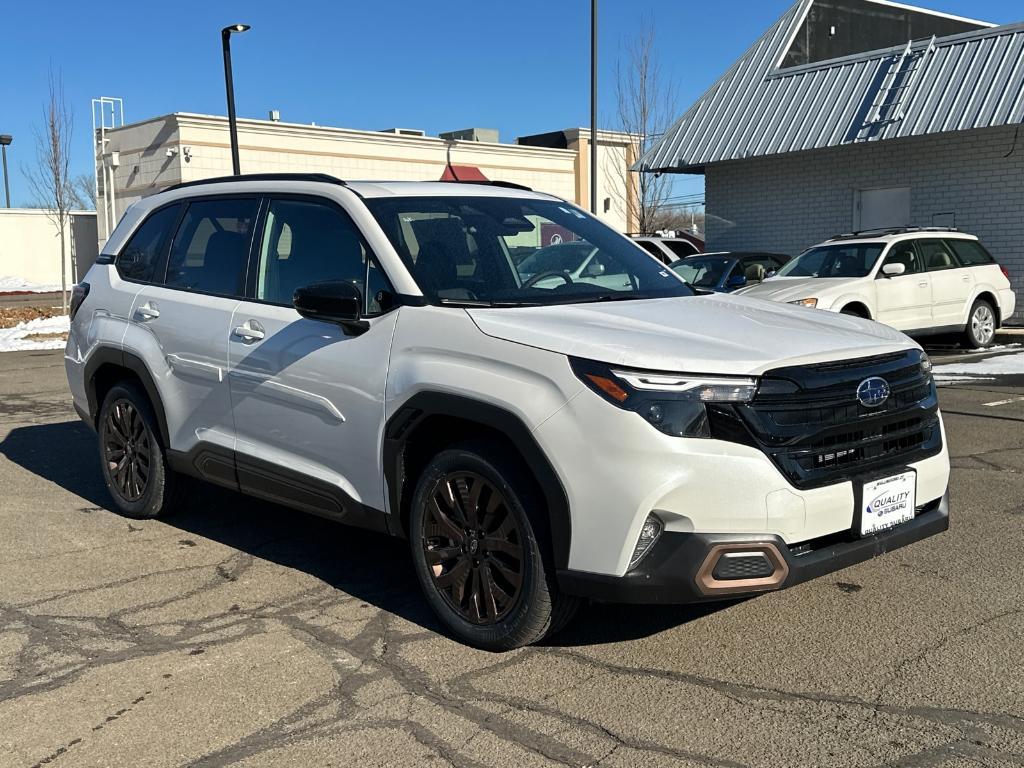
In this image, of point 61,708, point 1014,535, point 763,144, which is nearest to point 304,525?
point 61,708

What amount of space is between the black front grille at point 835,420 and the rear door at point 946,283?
1096 cm

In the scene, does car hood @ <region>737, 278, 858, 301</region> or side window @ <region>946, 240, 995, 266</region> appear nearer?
car hood @ <region>737, 278, 858, 301</region>

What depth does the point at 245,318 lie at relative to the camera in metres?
5.13

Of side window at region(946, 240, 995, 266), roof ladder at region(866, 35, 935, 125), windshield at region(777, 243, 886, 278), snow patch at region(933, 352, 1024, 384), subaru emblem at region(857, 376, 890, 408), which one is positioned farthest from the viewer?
roof ladder at region(866, 35, 935, 125)

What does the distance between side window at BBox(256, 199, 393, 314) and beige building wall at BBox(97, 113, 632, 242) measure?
2148 centimetres

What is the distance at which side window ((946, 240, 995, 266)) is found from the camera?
48.2 feet

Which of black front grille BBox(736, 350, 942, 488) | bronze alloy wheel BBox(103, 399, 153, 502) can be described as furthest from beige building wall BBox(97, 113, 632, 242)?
black front grille BBox(736, 350, 942, 488)

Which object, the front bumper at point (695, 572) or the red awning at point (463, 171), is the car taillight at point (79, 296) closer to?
the front bumper at point (695, 572)

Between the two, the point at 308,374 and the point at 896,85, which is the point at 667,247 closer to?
the point at 896,85

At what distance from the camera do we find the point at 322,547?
18.6 feet

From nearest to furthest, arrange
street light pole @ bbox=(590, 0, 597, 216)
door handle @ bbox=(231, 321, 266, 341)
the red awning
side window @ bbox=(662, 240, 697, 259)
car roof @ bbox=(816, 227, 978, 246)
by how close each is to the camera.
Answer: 1. door handle @ bbox=(231, 321, 266, 341)
2. car roof @ bbox=(816, 227, 978, 246)
3. side window @ bbox=(662, 240, 697, 259)
4. street light pole @ bbox=(590, 0, 597, 216)
5. the red awning

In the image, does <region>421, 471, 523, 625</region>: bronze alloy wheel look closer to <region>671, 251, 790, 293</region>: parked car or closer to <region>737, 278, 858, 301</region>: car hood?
<region>737, 278, 858, 301</region>: car hood

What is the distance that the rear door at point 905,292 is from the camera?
13648mm

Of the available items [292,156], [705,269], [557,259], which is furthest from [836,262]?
[292,156]
